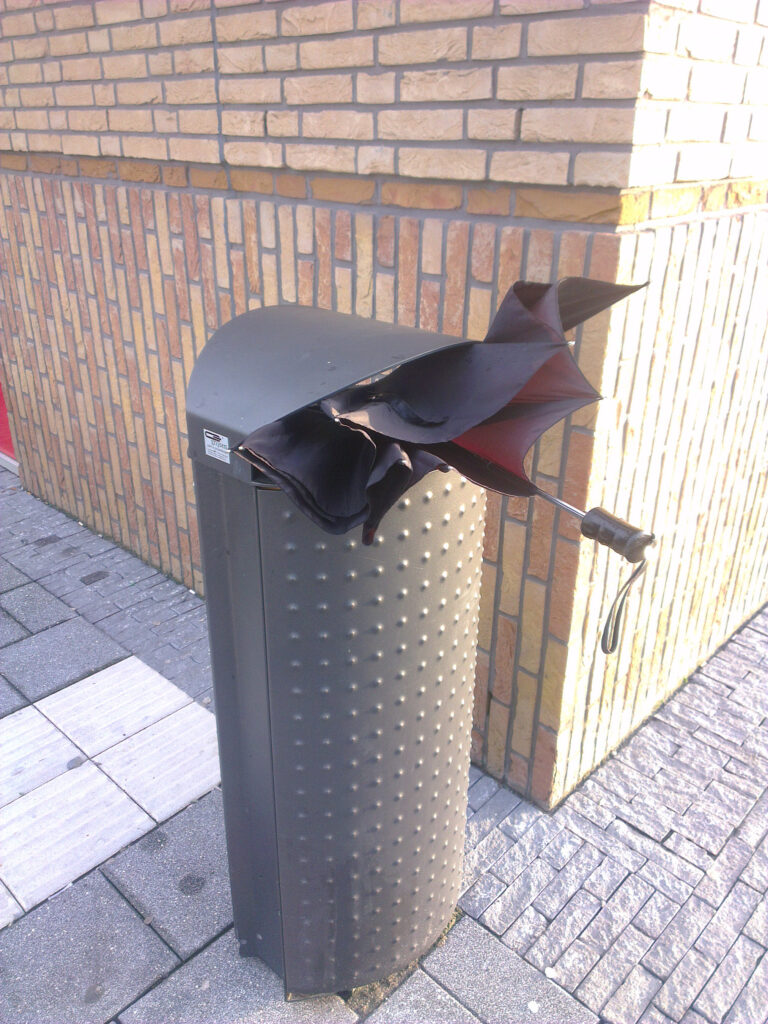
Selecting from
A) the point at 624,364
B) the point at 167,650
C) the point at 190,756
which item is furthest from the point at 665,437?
the point at 167,650

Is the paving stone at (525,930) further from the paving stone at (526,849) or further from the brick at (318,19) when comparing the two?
the brick at (318,19)

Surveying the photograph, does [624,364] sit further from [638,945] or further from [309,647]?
[638,945]

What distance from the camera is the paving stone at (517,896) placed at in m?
2.52

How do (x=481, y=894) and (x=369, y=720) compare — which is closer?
(x=369, y=720)

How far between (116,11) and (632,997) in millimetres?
4128

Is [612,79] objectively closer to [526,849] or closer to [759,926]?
[526,849]

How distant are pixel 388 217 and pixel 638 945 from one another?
8.05 feet

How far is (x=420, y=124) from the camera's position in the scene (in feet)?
8.19

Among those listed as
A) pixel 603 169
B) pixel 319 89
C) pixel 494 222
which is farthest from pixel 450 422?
pixel 319 89

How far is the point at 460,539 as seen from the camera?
6.18ft

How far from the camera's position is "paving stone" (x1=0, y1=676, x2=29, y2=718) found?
345 cm

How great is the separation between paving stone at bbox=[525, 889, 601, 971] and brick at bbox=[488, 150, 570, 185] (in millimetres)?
2198

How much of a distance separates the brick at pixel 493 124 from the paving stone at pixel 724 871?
2.43m

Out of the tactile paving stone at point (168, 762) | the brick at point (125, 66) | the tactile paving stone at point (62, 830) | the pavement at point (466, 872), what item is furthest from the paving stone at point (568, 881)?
the brick at point (125, 66)
